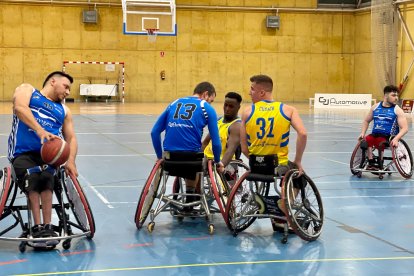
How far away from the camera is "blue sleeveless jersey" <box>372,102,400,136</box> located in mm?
10898

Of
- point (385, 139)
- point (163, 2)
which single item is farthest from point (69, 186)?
point (163, 2)

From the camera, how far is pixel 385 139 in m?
10.8

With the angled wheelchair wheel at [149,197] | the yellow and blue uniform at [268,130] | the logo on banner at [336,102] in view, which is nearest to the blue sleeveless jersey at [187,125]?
the angled wheelchair wheel at [149,197]

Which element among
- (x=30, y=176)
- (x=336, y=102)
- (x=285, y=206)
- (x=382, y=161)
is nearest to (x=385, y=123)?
(x=382, y=161)

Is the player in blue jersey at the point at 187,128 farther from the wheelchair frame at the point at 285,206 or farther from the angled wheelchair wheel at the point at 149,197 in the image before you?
the wheelchair frame at the point at 285,206

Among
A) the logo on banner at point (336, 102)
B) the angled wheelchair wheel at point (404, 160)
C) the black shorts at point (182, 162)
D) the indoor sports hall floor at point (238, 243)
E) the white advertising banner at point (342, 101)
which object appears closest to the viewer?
the indoor sports hall floor at point (238, 243)

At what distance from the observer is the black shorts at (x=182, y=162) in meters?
6.86

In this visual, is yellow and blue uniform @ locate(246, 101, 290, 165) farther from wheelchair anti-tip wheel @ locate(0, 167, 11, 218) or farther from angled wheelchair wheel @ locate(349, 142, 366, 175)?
angled wheelchair wheel @ locate(349, 142, 366, 175)

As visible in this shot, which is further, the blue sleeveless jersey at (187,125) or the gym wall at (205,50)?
the gym wall at (205,50)

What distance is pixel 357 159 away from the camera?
36.4ft

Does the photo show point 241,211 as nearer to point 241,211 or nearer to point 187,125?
point 241,211

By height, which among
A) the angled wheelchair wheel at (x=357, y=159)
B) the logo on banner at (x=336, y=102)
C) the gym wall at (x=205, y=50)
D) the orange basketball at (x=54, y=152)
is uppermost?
the gym wall at (x=205, y=50)

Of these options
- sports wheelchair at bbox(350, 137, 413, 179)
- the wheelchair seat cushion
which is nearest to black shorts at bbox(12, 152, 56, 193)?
the wheelchair seat cushion

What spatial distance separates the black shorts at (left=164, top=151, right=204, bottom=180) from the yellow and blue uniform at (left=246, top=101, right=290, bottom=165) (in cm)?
58
